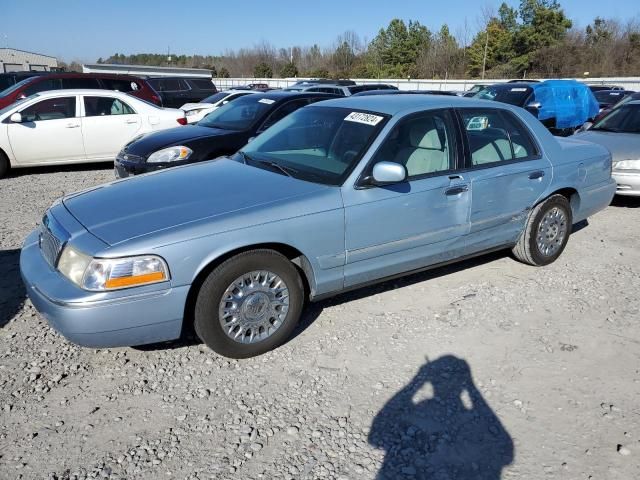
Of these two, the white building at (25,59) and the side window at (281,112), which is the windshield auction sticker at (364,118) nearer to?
the side window at (281,112)

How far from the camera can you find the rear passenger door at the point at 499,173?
14.3 feet

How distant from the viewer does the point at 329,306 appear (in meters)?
4.28

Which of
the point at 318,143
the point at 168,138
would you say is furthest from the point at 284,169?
the point at 168,138

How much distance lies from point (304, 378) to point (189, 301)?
0.86 m

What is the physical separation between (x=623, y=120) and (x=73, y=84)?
35.9 ft

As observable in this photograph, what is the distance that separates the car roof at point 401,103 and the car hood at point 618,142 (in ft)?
11.6

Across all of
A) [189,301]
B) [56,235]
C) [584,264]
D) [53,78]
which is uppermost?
[53,78]

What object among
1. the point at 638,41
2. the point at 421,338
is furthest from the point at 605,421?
the point at 638,41

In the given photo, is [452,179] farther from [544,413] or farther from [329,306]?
[544,413]

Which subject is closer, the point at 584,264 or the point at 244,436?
the point at 244,436

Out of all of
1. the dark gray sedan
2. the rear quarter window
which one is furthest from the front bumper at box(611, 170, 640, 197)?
the rear quarter window

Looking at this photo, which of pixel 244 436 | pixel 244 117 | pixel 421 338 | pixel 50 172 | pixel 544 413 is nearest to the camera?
pixel 244 436

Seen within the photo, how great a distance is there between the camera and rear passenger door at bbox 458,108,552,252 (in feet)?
14.3

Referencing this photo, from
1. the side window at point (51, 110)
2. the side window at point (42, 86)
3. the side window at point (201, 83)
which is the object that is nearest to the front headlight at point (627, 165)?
the side window at point (51, 110)
